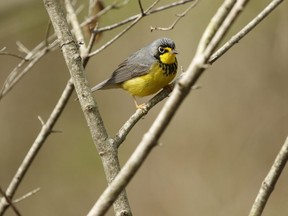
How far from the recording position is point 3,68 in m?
7.86

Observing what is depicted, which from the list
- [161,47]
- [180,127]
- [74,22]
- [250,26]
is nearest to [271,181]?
[250,26]

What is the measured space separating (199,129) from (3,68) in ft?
8.80

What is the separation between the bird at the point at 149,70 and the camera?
15.3ft

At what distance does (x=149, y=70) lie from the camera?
4.77 meters

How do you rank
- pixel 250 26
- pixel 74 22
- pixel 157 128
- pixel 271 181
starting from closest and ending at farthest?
pixel 157 128
pixel 271 181
pixel 250 26
pixel 74 22

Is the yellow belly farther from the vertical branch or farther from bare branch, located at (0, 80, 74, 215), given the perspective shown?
the vertical branch

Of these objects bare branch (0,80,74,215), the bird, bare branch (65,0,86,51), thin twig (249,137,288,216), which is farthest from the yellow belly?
thin twig (249,137,288,216)

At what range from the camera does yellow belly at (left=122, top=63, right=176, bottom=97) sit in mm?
4609

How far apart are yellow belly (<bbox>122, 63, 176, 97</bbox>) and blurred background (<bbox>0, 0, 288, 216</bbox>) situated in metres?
1.97

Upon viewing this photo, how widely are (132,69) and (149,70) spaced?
0.19m

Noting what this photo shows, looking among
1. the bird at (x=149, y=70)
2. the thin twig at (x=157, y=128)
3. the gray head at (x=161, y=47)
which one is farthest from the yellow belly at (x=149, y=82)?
the thin twig at (x=157, y=128)

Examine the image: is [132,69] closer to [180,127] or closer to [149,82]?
[149,82]

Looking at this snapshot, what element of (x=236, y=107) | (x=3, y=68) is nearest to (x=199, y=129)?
(x=236, y=107)

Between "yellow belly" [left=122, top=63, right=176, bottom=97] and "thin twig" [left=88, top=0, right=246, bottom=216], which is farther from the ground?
"thin twig" [left=88, top=0, right=246, bottom=216]
